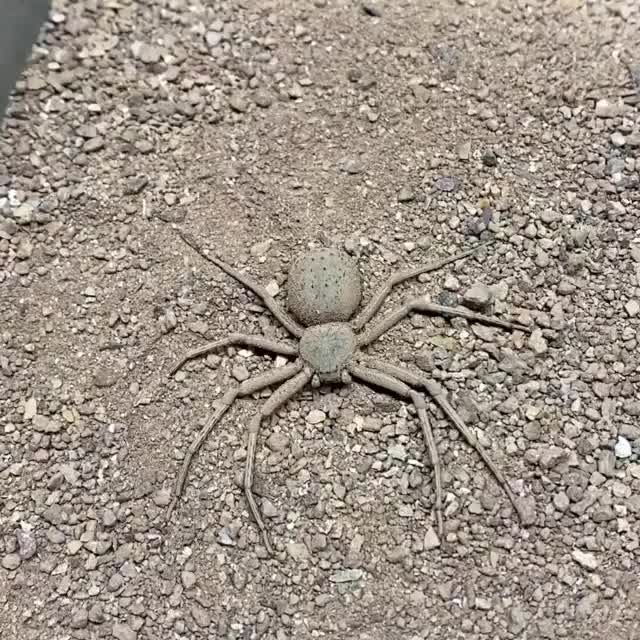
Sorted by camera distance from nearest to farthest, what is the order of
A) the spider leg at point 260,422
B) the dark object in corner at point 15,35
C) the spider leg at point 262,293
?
1. the spider leg at point 260,422
2. the spider leg at point 262,293
3. the dark object in corner at point 15,35

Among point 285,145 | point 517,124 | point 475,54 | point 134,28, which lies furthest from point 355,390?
point 134,28

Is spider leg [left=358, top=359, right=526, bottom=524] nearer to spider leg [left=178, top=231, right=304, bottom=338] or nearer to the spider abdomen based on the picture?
the spider abdomen

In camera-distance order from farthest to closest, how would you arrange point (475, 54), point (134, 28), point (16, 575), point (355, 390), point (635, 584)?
1. point (134, 28)
2. point (475, 54)
3. point (355, 390)
4. point (16, 575)
5. point (635, 584)

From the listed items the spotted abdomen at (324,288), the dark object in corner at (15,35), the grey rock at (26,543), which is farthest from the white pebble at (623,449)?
the dark object in corner at (15,35)

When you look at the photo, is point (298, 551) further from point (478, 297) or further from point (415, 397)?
point (478, 297)

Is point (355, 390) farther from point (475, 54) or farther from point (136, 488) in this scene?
point (475, 54)

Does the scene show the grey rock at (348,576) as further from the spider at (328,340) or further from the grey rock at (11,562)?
the grey rock at (11,562)

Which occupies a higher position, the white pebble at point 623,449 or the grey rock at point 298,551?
the white pebble at point 623,449

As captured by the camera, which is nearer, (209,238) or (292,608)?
(292,608)
